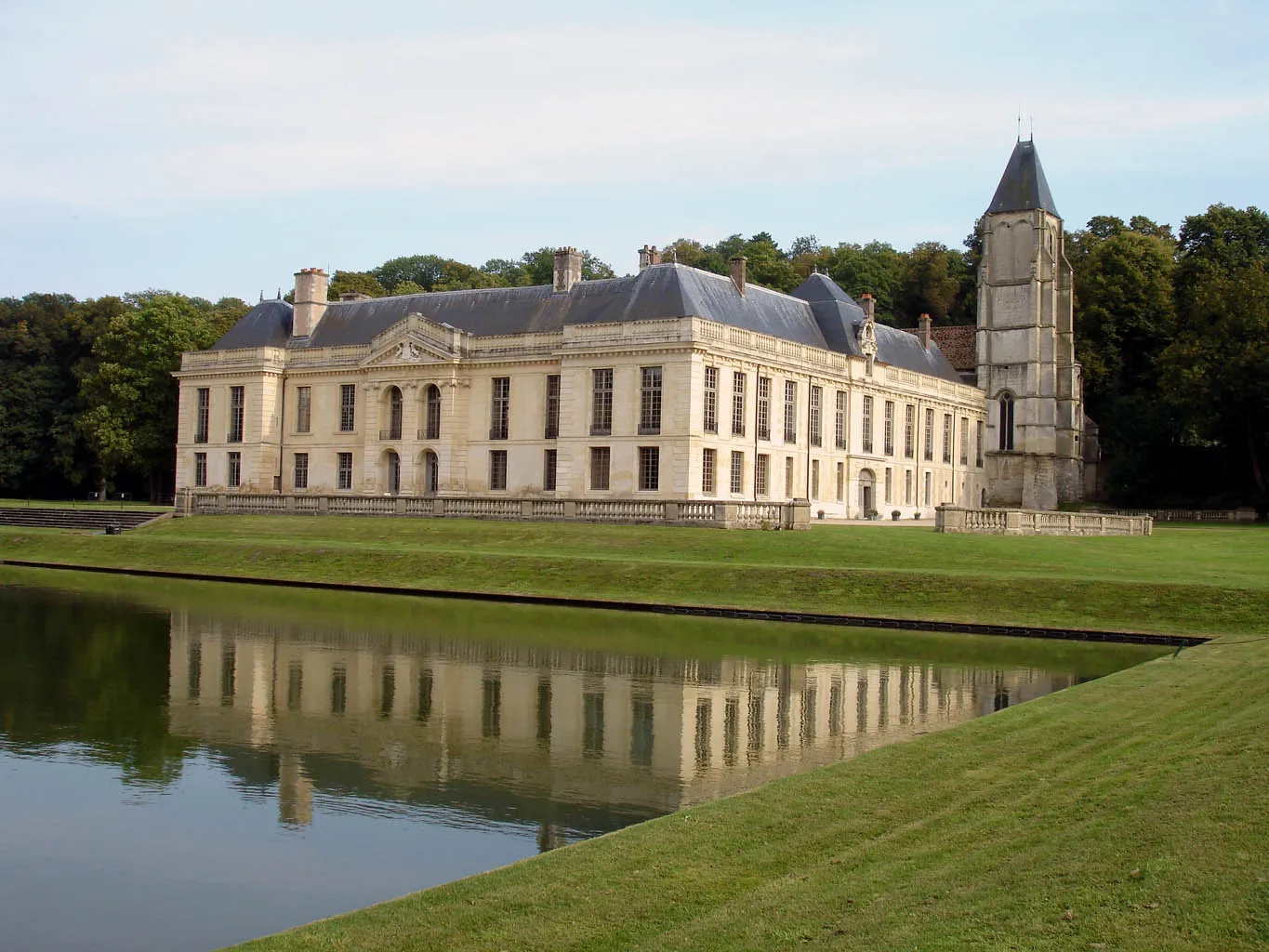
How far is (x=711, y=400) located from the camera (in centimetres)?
5281

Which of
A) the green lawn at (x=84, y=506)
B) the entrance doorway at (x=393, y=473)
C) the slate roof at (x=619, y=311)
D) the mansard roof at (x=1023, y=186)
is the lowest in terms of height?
the green lawn at (x=84, y=506)

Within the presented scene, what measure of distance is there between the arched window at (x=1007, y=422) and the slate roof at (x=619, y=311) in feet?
15.6

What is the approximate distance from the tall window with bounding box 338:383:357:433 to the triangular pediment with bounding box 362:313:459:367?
7.96 feet

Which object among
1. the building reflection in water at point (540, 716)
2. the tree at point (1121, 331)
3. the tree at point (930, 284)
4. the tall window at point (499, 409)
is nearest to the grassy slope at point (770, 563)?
the building reflection in water at point (540, 716)

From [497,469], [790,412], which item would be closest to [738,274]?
[790,412]

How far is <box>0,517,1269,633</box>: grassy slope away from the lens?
1103 inches

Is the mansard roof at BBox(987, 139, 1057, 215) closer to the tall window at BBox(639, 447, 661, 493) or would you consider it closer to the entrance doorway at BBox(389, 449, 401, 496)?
the tall window at BBox(639, 447, 661, 493)

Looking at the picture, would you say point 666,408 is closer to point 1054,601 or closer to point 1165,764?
point 1054,601

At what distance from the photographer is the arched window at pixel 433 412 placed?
198 feet

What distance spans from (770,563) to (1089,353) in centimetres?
4973

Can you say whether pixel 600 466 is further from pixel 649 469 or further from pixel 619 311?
pixel 619 311

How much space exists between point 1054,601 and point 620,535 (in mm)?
15458

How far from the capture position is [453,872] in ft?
33.7

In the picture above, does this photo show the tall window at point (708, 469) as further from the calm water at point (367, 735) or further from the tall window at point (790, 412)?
the calm water at point (367, 735)
